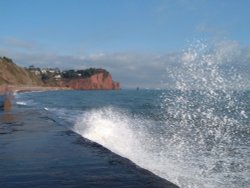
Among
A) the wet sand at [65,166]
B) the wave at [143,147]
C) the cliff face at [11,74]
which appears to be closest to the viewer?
the wet sand at [65,166]

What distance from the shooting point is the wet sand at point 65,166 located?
28.6ft

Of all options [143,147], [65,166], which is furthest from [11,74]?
[65,166]

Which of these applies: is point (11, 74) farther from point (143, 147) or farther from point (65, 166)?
point (65, 166)

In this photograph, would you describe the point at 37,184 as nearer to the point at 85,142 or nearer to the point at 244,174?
the point at 244,174

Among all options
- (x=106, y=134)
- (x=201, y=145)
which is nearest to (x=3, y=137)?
(x=106, y=134)

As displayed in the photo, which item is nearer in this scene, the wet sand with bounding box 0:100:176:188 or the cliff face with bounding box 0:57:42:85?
Result: the wet sand with bounding box 0:100:176:188

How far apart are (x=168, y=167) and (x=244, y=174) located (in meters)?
1.89

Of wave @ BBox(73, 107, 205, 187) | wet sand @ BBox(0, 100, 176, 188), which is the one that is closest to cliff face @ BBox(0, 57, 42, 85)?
wave @ BBox(73, 107, 205, 187)

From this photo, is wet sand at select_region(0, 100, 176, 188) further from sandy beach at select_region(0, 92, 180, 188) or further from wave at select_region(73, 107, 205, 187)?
wave at select_region(73, 107, 205, 187)

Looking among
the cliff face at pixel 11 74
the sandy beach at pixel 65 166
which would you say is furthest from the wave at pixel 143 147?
the cliff face at pixel 11 74

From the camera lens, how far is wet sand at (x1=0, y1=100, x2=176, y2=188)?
873 centimetres

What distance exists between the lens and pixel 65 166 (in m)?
10.2

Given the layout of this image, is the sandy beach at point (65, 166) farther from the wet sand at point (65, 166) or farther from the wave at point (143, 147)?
the wave at point (143, 147)

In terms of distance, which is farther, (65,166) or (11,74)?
(11,74)
